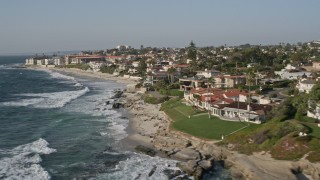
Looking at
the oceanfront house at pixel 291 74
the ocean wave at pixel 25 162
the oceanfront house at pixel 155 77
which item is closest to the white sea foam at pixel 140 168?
the ocean wave at pixel 25 162

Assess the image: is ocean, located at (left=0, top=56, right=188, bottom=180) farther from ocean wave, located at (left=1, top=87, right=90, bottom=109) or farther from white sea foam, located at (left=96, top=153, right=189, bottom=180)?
ocean wave, located at (left=1, top=87, right=90, bottom=109)

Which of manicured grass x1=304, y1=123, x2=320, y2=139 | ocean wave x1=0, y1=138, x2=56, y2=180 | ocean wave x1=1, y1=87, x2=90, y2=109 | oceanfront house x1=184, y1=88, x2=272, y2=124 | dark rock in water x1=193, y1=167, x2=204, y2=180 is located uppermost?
oceanfront house x1=184, y1=88, x2=272, y2=124

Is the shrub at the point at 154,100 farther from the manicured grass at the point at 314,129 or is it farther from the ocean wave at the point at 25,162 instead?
the manicured grass at the point at 314,129

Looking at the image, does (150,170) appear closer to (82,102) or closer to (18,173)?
(18,173)

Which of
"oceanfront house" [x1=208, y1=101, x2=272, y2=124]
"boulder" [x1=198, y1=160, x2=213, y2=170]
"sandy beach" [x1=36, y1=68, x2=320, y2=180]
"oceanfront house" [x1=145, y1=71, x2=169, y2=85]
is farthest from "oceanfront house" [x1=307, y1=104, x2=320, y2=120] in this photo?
"oceanfront house" [x1=145, y1=71, x2=169, y2=85]

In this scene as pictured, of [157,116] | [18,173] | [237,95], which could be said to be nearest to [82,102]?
[157,116]

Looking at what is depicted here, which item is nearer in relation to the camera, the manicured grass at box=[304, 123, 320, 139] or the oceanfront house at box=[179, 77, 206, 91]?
the manicured grass at box=[304, 123, 320, 139]

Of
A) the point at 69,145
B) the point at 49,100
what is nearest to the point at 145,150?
the point at 69,145
